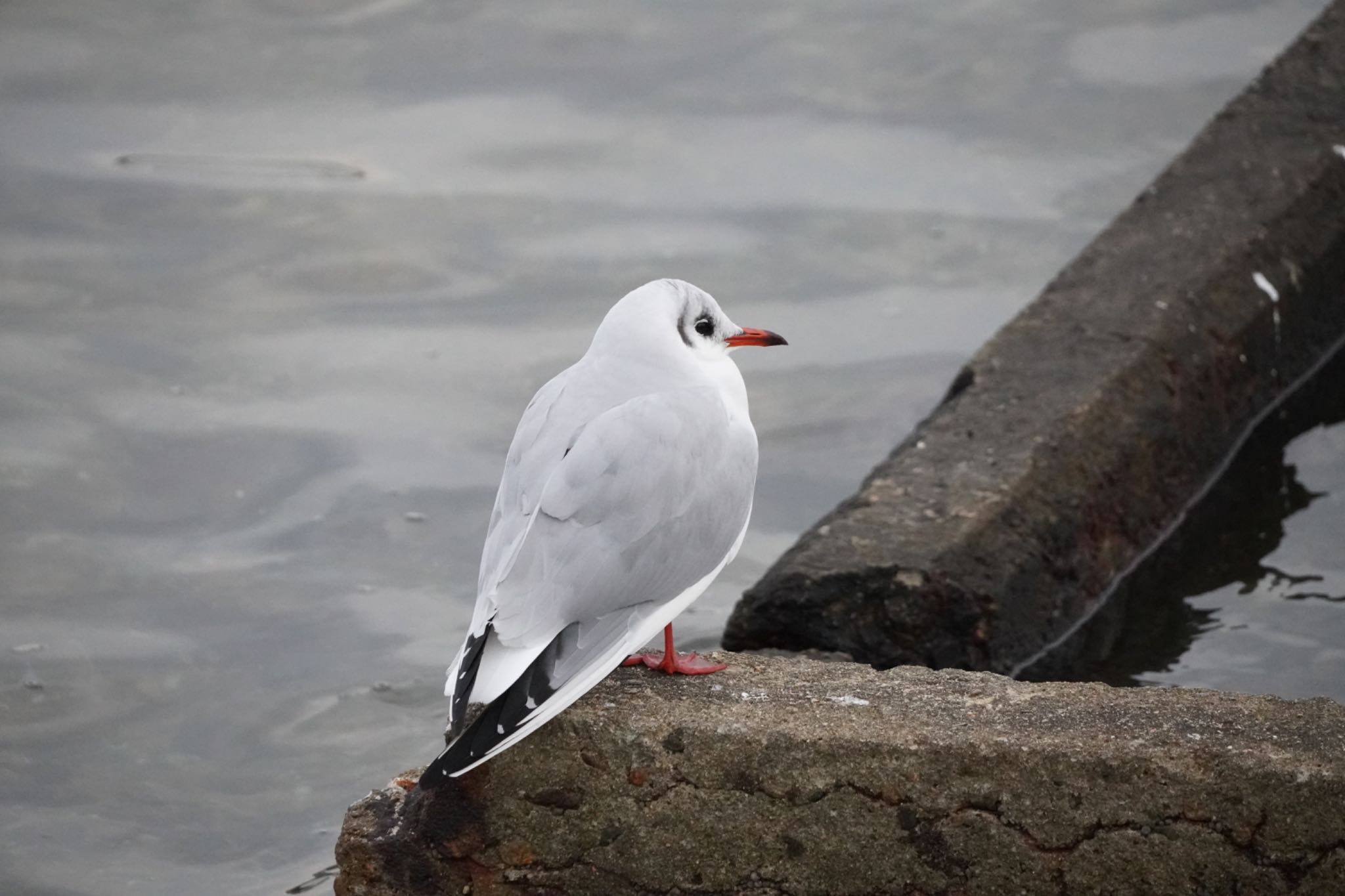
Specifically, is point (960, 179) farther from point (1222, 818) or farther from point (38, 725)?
point (1222, 818)

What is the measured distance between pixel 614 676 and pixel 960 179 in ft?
17.0

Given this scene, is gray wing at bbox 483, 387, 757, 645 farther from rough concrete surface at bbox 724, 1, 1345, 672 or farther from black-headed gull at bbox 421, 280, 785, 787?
rough concrete surface at bbox 724, 1, 1345, 672

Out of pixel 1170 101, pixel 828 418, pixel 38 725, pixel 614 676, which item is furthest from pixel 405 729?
pixel 1170 101

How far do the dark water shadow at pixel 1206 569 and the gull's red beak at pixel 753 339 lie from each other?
1.34m

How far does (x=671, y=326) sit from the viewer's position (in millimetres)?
3830

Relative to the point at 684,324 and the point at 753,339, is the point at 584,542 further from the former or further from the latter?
the point at 753,339

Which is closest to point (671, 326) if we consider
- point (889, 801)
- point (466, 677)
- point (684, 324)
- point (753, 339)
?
point (684, 324)

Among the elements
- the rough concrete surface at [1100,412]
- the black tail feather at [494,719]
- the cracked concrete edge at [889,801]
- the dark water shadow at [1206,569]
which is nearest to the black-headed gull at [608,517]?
the black tail feather at [494,719]

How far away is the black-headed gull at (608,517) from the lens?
326 centimetres

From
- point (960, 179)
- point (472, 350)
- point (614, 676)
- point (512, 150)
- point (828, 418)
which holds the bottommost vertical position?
point (614, 676)

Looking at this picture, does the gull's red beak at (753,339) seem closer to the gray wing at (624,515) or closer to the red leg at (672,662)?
the gray wing at (624,515)

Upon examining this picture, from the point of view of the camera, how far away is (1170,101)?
8.94m

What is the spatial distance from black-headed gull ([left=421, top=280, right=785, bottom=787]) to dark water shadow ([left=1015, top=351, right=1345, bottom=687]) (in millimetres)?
1482

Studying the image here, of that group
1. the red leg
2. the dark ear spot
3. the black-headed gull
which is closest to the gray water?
the red leg
